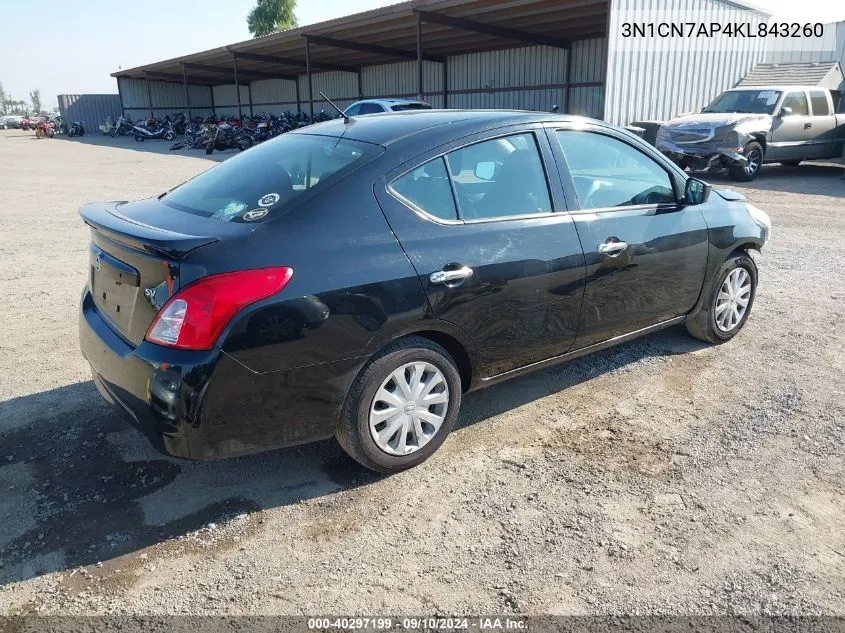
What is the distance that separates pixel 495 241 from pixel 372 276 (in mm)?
737

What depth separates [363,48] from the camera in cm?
2531

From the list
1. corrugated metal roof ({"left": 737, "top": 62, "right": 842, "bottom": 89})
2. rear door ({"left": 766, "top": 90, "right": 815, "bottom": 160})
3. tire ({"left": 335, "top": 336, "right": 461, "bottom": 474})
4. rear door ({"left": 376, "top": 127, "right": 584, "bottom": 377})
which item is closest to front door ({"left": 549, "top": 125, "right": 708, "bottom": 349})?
rear door ({"left": 376, "top": 127, "right": 584, "bottom": 377})

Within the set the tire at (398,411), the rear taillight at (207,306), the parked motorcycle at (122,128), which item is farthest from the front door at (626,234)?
the parked motorcycle at (122,128)

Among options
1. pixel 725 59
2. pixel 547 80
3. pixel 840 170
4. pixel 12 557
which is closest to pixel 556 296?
pixel 12 557

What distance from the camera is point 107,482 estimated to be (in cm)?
303

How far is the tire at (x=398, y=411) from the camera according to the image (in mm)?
2857

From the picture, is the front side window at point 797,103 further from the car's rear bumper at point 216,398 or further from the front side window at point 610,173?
the car's rear bumper at point 216,398

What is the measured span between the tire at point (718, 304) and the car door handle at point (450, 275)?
2.20 m

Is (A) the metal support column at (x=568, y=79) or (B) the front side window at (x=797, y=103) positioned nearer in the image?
(B) the front side window at (x=797, y=103)

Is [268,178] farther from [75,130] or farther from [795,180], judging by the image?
[75,130]

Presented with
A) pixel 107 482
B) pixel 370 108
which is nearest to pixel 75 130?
pixel 370 108

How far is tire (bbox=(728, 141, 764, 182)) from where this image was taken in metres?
13.8

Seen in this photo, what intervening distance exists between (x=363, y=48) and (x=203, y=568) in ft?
84.3

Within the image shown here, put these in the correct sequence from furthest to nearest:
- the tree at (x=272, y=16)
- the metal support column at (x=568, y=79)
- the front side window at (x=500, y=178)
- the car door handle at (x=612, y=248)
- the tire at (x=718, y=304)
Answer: the tree at (x=272, y=16), the metal support column at (x=568, y=79), the tire at (x=718, y=304), the car door handle at (x=612, y=248), the front side window at (x=500, y=178)
